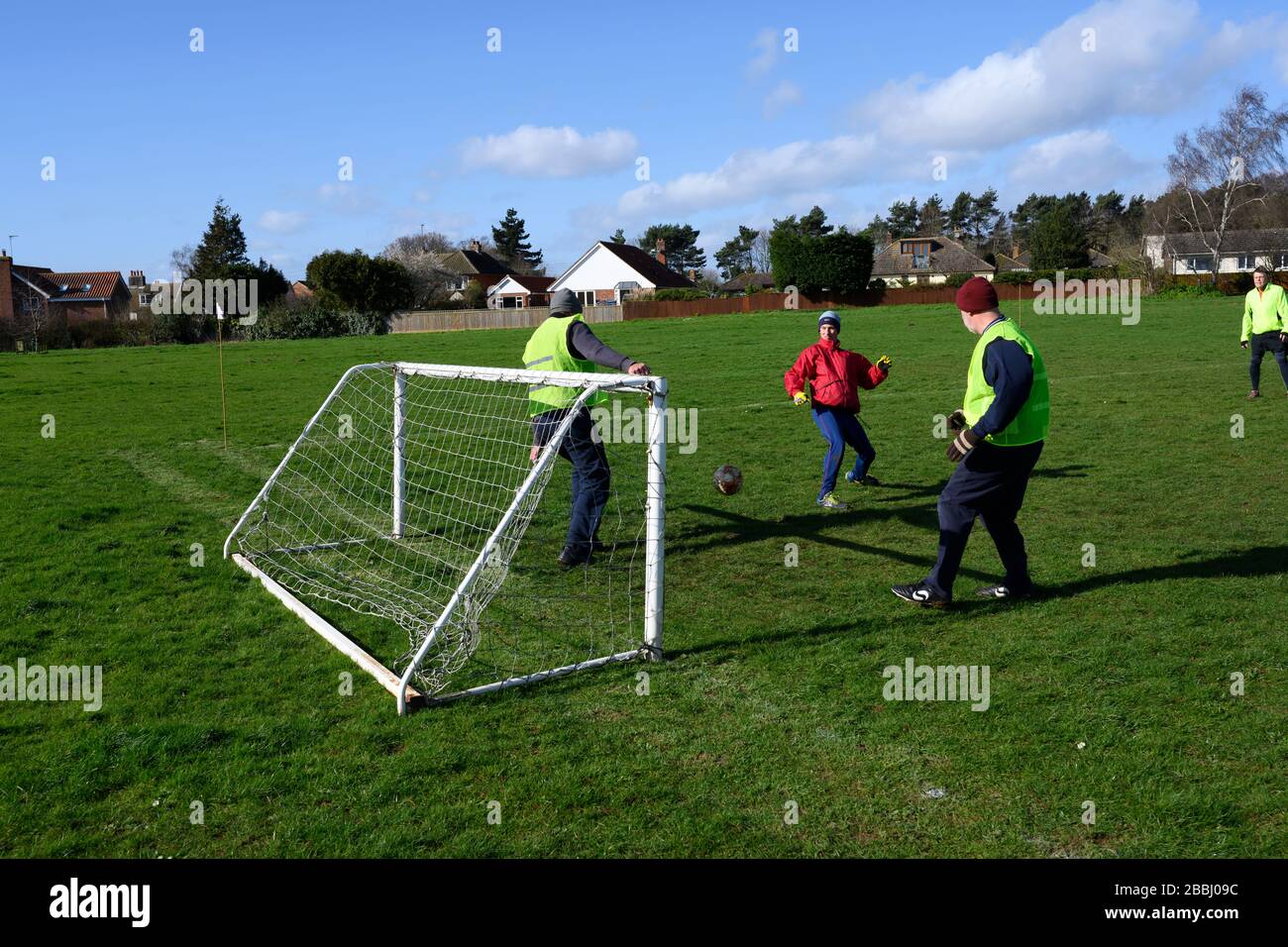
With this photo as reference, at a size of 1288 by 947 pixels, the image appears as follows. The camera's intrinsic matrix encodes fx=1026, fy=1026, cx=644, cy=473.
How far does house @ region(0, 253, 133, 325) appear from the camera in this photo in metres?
64.6

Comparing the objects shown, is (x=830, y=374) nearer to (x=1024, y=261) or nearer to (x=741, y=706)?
(x=741, y=706)

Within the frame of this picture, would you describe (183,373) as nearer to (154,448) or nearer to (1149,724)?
(154,448)

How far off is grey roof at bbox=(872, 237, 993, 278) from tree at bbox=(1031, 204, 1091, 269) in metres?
10.8

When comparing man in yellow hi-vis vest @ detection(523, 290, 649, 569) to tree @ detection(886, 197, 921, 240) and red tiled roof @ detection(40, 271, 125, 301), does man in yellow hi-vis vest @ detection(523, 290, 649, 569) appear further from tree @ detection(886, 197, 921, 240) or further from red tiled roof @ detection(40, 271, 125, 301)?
tree @ detection(886, 197, 921, 240)

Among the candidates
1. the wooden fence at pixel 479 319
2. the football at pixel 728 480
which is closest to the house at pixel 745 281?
the wooden fence at pixel 479 319

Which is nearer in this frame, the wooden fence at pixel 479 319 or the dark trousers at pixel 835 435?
the dark trousers at pixel 835 435

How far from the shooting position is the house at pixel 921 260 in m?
89.4

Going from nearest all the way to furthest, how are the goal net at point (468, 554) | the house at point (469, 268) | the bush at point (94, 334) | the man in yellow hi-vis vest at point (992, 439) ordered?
1. the goal net at point (468, 554)
2. the man in yellow hi-vis vest at point (992, 439)
3. the bush at point (94, 334)
4. the house at point (469, 268)

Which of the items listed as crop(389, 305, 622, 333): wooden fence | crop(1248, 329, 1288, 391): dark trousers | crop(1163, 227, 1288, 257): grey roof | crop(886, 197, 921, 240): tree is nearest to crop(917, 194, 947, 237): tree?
crop(886, 197, 921, 240): tree

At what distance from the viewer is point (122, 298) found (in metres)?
76.8

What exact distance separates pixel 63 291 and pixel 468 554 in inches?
3043

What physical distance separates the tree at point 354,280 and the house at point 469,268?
87.8 ft

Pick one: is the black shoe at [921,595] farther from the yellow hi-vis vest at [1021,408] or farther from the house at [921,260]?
the house at [921,260]
